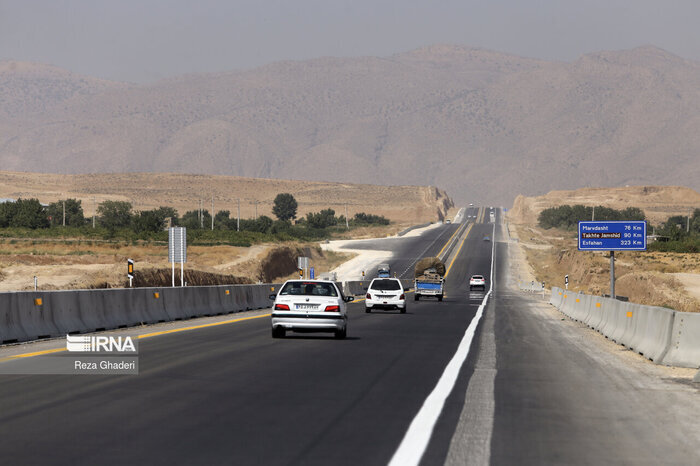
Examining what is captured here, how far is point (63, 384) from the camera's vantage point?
42.1 feet

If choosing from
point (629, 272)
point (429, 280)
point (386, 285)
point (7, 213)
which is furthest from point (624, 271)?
point (7, 213)

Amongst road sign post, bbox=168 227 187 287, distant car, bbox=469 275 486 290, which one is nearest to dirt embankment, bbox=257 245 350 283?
distant car, bbox=469 275 486 290

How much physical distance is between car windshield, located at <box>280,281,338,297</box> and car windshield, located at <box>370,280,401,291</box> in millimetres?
16462

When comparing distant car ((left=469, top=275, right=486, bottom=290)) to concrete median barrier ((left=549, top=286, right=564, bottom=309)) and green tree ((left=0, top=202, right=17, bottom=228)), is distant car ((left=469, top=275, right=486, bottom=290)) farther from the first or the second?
green tree ((left=0, top=202, right=17, bottom=228))

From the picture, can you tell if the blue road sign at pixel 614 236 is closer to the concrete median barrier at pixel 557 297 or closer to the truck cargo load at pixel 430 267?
the concrete median barrier at pixel 557 297

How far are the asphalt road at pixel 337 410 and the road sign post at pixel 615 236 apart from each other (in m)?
22.3

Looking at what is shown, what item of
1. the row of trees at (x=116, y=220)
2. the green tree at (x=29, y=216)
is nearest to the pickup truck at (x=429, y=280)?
the row of trees at (x=116, y=220)

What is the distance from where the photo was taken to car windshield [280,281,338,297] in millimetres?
22422

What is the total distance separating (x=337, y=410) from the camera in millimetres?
10969

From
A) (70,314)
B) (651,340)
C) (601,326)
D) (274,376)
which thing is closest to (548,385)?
(274,376)

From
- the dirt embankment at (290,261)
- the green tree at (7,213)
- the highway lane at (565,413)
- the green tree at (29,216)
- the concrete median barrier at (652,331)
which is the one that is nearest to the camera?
the highway lane at (565,413)

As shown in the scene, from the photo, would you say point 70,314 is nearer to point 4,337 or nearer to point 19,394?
point 4,337

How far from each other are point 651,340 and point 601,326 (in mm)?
9000

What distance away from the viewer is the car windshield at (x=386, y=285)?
39369 mm
